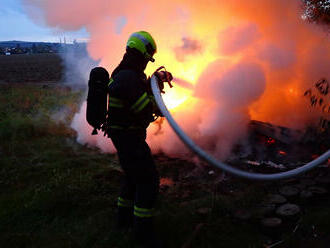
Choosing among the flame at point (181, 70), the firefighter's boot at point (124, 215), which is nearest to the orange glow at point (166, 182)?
the firefighter's boot at point (124, 215)

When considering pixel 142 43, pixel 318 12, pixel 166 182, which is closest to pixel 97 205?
pixel 166 182

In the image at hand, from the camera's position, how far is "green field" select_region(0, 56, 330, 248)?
363cm

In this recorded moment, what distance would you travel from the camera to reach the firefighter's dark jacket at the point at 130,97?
3.20 m

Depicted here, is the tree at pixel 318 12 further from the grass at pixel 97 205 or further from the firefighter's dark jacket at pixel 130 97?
the firefighter's dark jacket at pixel 130 97

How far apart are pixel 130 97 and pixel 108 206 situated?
2053mm

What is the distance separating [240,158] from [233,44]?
98.7 inches

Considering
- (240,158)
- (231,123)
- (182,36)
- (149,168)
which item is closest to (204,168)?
(240,158)

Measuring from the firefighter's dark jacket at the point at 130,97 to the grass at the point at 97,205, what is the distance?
4.63ft

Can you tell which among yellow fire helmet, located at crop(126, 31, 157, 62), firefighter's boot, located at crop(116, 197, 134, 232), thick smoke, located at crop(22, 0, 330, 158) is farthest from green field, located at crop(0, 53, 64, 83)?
yellow fire helmet, located at crop(126, 31, 157, 62)

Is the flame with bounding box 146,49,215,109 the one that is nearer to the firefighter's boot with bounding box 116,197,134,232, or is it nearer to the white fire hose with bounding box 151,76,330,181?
the white fire hose with bounding box 151,76,330,181

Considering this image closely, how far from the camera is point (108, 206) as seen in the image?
4531 mm

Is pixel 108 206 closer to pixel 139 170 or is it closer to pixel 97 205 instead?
pixel 97 205

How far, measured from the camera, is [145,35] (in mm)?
3465

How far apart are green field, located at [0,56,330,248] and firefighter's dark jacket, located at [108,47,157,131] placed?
141 cm
